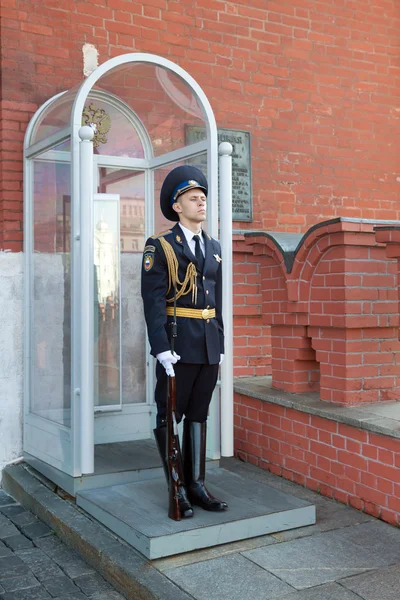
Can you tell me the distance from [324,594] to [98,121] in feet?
11.9

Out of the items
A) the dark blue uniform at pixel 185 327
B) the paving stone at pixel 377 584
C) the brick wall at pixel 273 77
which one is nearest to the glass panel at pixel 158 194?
the brick wall at pixel 273 77

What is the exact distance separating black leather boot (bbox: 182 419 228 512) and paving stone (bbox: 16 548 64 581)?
78 centimetres

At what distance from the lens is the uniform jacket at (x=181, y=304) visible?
367 centimetres

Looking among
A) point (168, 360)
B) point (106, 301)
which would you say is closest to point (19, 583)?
point (168, 360)

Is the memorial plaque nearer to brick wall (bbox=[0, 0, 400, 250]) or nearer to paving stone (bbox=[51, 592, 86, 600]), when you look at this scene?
brick wall (bbox=[0, 0, 400, 250])

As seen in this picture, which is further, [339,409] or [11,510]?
[11,510]

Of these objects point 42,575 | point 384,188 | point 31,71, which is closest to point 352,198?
point 384,188

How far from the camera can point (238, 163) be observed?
6086mm

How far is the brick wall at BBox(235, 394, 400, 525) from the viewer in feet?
12.5

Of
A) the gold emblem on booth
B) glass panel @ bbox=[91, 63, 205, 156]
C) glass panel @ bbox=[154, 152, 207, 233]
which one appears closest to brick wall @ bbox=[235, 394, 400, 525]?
glass panel @ bbox=[154, 152, 207, 233]

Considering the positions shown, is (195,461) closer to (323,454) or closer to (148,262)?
(323,454)

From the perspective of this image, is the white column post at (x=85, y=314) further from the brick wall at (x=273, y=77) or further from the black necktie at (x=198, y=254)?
the brick wall at (x=273, y=77)

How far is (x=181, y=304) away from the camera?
149 inches

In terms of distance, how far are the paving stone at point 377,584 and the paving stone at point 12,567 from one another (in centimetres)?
157
